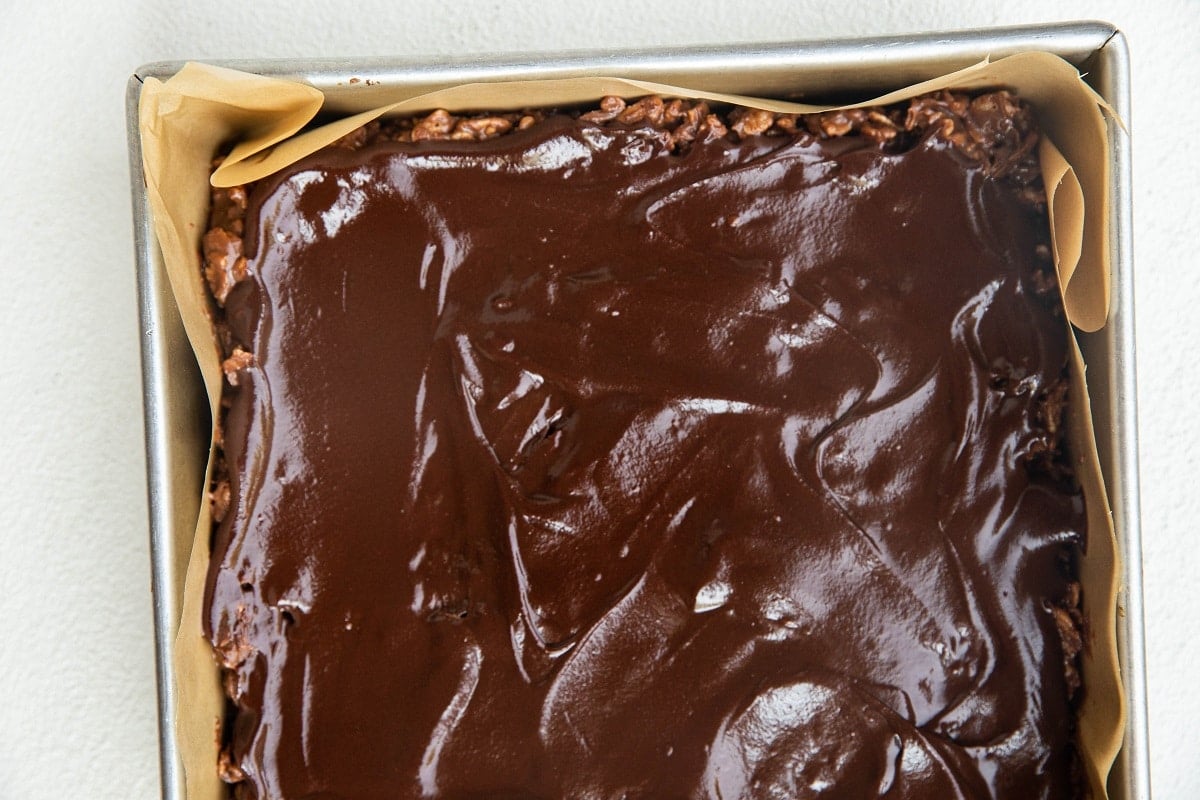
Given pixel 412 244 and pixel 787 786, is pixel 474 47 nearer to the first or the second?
pixel 412 244

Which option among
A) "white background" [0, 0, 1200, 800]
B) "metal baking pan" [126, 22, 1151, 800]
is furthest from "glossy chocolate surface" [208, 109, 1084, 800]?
"white background" [0, 0, 1200, 800]

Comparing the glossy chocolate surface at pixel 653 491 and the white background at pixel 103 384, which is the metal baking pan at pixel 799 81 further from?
the white background at pixel 103 384

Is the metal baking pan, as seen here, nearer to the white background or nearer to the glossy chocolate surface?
the glossy chocolate surface

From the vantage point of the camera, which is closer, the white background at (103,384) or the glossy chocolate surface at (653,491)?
the glossy chocolate surface at (653,491)

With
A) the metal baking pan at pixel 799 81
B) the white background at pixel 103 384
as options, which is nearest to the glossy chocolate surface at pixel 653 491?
the metal baking pan at pixel 799 81

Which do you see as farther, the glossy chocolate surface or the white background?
the white background

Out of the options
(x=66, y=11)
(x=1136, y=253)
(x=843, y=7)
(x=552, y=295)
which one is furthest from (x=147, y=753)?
(x=1136, y=253)
